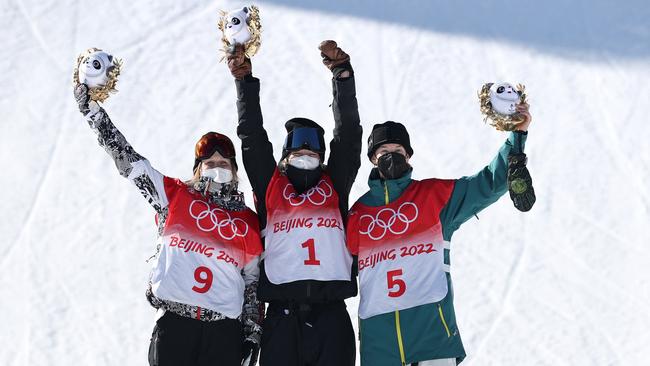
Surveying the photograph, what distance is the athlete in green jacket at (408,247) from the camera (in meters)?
5.05

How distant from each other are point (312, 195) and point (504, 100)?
1.00 metres

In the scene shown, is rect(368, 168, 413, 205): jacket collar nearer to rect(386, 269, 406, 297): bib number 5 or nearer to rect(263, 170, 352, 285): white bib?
rect(263, 170, 352, 285): white bib

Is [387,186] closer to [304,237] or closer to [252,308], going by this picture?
[304,237]

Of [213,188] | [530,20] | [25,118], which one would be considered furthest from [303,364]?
[530,20]

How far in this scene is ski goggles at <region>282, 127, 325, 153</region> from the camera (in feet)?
17.7

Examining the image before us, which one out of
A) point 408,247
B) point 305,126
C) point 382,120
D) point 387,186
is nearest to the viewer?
point 408,247

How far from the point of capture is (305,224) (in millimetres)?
5246

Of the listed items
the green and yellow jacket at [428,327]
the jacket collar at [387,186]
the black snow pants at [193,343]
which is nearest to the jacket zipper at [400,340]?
the green and yellow jacket at [428,327]

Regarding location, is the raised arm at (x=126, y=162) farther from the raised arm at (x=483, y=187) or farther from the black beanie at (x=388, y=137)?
the raised arm at (x=483, y=187)

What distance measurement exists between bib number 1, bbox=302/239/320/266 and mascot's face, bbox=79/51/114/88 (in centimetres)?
122

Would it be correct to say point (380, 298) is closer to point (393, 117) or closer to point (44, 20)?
point (393, 117)

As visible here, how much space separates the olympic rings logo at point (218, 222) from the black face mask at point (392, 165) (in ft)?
2.27

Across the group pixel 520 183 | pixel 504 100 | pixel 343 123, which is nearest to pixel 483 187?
pixel 520 183

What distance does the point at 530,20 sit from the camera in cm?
1099
